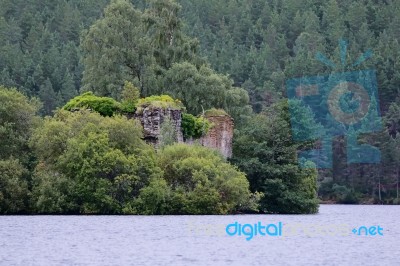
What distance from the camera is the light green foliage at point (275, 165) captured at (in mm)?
64500

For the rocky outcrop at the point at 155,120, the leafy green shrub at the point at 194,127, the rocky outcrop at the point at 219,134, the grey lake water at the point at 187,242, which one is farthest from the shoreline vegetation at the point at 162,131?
the grey lake water at the point at 187,242

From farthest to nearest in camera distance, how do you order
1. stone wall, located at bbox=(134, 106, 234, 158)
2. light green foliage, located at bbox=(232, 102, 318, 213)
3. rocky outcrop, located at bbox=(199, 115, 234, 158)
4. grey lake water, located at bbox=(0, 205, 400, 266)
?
light green foliage, located at bbox=(232, 102, 318, 213)
rocky outcrop, located at bbox=(199, 115, 234, 158)
stone wall, located at bbox=(134, 106, 234, 158)
grey lake water, located at bbox=(0, 205, 400, 266)

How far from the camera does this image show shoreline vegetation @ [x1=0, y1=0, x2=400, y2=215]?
56.7m

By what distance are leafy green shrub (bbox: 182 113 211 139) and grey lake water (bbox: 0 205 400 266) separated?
32.1 feet

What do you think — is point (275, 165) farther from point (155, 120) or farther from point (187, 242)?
point (187, 242)

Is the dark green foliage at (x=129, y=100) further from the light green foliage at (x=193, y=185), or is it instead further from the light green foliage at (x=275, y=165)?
the light green foliage at (x=275, y=165)

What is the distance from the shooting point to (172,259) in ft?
98.0

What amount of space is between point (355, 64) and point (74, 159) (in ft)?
253

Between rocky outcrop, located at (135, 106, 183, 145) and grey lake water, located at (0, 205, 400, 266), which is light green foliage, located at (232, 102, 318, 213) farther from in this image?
grey lake water, located at (0, 205, 400, 266)

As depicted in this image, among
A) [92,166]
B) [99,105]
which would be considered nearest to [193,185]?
[92,166]

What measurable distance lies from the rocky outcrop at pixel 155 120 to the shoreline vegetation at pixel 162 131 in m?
0.47

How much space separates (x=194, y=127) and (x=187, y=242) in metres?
25.8

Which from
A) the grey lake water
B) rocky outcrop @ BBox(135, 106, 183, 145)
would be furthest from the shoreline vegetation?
the grey lake water

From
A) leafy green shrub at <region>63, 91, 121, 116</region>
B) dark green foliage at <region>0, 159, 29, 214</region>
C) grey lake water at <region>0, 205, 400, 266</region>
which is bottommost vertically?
grey lake water at <region>0, 205, 400, 266</region>
